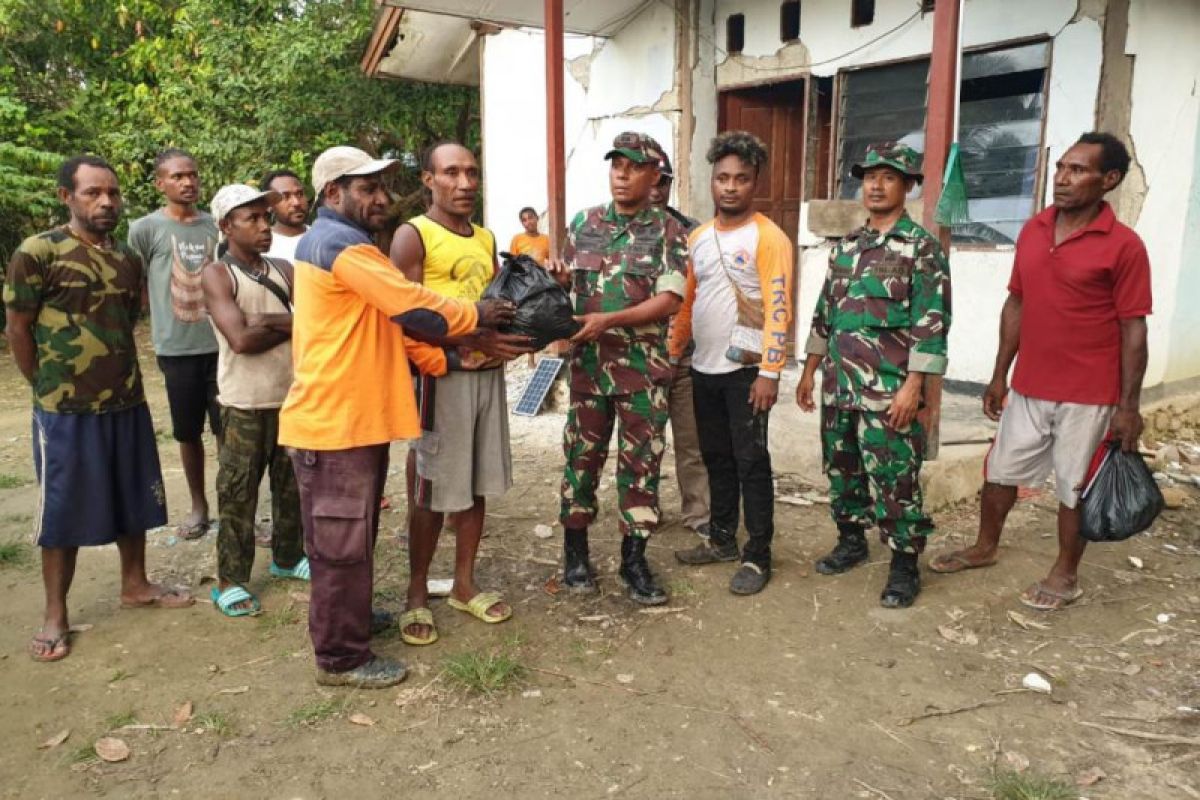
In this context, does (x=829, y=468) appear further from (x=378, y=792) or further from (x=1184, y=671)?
(x=378, y=792)

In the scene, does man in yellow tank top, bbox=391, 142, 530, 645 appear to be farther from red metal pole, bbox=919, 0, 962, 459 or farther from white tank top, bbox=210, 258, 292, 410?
red metal pole, bbox=919, 0, 962, 459

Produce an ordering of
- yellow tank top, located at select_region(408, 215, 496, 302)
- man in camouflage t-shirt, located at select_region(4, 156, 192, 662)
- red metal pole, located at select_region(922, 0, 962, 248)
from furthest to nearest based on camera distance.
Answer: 1. red metal pole, located at select_region(922, 0, 962, 248)
2. man in camouflage t-shirt, located at select_region(4, 156, 192, 662)
3. yellow tank top, located at select_region(408, 215, 496, 302)

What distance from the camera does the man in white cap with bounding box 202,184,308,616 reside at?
356 cm

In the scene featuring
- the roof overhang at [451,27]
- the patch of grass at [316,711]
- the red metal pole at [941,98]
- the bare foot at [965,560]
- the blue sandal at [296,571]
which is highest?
the roof overhang at [451,27]

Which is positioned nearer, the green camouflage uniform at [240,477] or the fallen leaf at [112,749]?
the fallen leaf at [112,749]

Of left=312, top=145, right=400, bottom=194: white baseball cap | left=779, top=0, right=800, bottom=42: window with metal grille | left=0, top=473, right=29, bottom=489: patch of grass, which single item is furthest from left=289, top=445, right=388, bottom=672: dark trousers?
left=779, top=0, right=800, bottom=42: window with metal grille

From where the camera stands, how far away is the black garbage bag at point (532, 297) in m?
3.04

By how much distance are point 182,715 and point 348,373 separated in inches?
51.8

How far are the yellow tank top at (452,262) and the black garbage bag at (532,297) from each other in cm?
15

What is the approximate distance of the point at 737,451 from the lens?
3.88 meters

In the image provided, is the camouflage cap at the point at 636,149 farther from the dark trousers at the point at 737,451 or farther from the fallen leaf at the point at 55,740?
the fallen leaf at the point at 55,740

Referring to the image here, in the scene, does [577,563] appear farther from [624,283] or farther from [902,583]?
[902,583]

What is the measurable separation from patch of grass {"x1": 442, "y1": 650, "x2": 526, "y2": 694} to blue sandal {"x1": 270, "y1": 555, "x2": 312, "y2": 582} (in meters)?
1.19

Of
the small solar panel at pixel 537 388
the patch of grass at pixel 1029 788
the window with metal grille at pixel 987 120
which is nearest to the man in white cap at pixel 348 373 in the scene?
the patch of grass at pixel 1029 788
